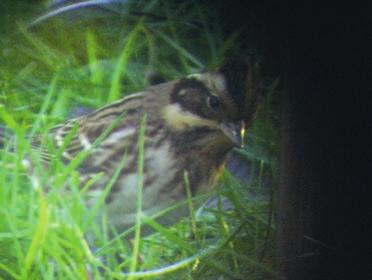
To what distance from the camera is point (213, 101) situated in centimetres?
81

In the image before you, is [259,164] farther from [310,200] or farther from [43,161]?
[43,161]

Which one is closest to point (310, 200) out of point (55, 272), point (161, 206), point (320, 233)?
point (320, 233)

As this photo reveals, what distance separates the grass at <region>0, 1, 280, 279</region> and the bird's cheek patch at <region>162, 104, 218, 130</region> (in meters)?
0.04

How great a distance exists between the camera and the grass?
787 millimetres

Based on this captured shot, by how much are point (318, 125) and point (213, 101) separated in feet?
0.45

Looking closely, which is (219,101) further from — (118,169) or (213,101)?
(118,169)

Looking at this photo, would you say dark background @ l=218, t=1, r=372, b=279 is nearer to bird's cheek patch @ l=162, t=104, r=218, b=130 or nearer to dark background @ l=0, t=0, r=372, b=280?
dark background @ l=0, t=0, r=372, b=280

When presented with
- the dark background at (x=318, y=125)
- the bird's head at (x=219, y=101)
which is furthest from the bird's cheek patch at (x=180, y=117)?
the dark background at (x=318, y=125)

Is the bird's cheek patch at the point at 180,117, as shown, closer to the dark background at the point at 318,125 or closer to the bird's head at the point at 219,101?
the bird's head at the point at 219,101

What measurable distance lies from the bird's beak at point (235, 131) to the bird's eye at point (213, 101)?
0.08ft

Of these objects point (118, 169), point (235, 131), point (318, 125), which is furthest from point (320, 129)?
point (118, 169)

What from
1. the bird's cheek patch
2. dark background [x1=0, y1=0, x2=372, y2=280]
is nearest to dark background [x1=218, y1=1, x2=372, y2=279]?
dark background [x1=0, y1=0, x2=372, y2=280]

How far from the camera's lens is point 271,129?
846 millimetres

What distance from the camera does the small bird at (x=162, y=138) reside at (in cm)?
80
